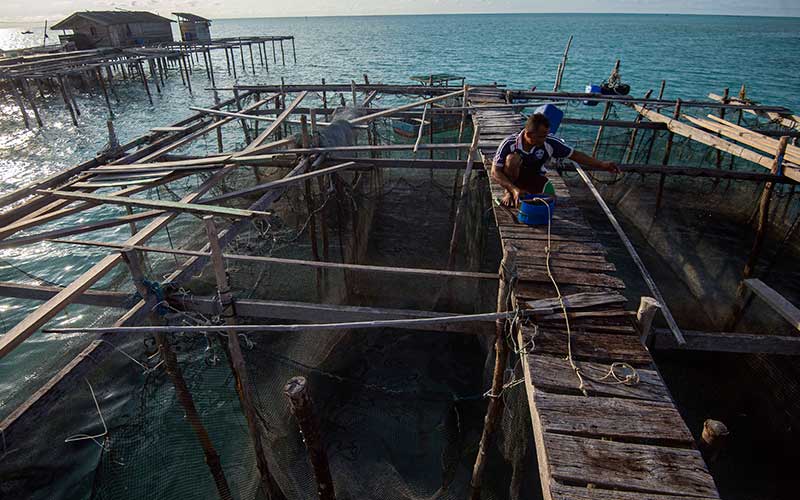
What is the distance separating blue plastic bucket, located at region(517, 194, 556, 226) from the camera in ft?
18.3

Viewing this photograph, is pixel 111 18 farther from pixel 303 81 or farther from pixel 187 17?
pixel 303 81

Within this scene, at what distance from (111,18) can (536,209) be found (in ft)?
160

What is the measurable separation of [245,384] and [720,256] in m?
12.7

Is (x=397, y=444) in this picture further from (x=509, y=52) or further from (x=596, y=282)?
(x=509, y=52)

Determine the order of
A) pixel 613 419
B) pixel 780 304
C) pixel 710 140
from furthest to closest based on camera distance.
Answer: pixel 710 140 → pixel 780 304 → pixel 613 419

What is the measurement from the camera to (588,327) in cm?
404

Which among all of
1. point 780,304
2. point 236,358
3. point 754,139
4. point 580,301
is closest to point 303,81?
point 754,139

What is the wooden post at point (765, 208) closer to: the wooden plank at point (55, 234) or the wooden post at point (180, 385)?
the wooden post at point (180, 385)

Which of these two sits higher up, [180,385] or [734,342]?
[734,342]

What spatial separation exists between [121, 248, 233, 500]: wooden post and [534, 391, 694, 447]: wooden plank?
4340mm

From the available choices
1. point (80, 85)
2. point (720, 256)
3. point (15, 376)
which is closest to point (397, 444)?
point (15, 376)

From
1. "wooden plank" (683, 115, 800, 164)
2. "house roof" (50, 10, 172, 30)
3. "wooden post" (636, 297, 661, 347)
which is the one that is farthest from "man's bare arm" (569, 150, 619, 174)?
"house roof" (50, 10, 172, 30)

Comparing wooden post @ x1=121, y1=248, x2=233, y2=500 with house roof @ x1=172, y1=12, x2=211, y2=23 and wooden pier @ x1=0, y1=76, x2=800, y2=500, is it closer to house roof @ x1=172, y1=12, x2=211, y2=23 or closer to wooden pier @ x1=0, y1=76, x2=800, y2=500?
wooden pier @ x1=0, y1=76, x2=800, y2=500

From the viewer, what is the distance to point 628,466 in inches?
111
